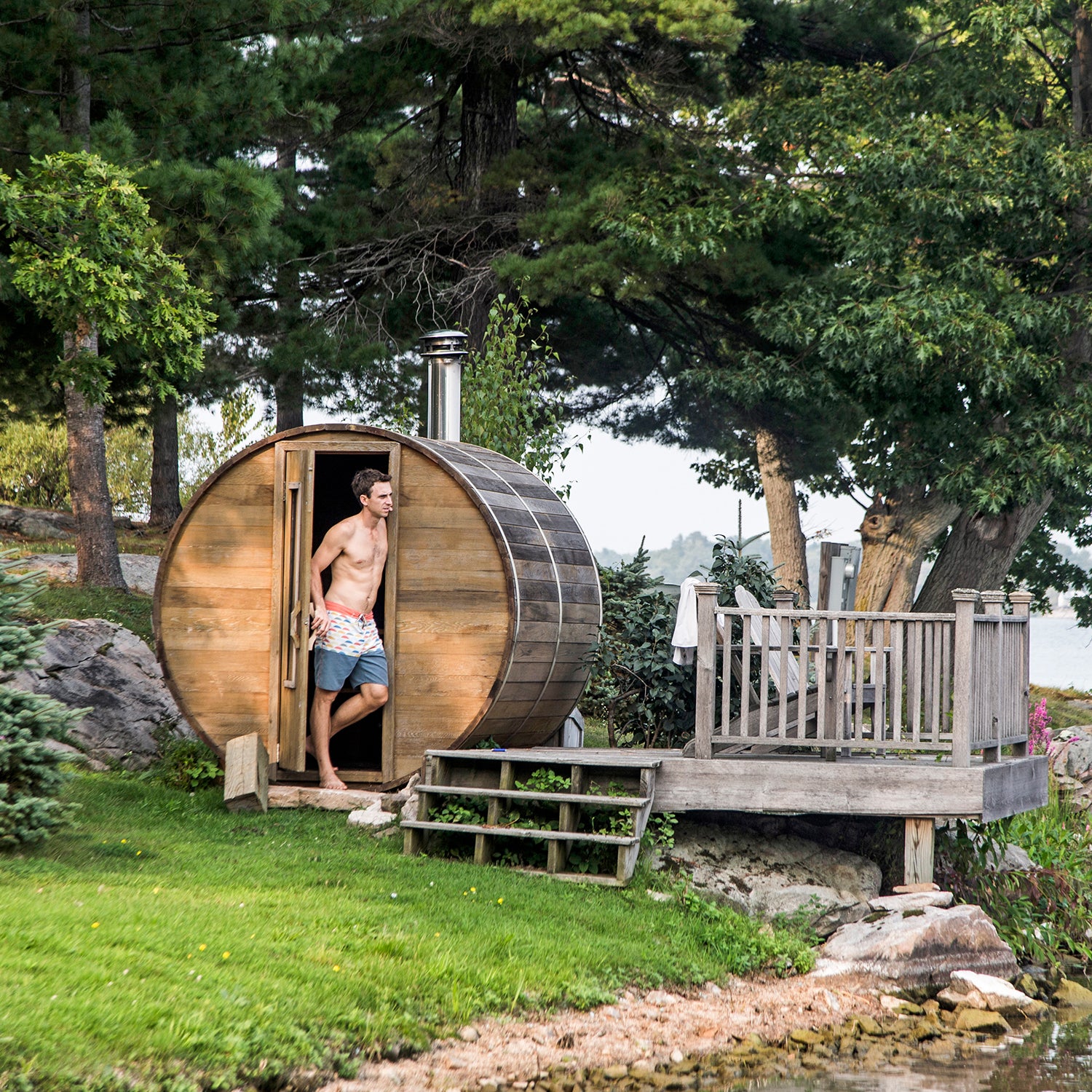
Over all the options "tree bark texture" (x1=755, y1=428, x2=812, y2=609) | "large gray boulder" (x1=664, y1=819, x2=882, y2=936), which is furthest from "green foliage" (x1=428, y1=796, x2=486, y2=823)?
"tree bark texture" (x1=755, y1=428, x2=812, y2=609)

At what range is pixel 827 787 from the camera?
7875 mm

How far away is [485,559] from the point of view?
350 inches

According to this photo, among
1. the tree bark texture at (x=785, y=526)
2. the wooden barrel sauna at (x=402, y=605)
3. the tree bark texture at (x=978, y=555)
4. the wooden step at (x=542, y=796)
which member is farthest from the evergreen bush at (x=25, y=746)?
the tree bark texture at (x=785, y=526)

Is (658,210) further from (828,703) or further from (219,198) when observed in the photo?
(828,703)

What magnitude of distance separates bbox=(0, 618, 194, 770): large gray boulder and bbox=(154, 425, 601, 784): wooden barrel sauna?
139cm

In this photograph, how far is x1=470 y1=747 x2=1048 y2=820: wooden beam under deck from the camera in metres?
7.76

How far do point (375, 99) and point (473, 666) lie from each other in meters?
10.2

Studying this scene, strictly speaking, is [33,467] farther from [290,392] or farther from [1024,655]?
[1024,655]

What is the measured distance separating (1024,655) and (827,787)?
1.95m

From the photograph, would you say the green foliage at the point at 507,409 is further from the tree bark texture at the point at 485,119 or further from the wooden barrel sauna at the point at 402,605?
the tree bark texture at the point at 485,119

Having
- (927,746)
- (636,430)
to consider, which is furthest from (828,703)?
(636,430)

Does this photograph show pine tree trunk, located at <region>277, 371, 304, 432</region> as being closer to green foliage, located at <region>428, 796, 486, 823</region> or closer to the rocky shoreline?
green foliage, located at <region>428, 796, 486, 823</region>

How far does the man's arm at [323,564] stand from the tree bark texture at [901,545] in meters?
9.91

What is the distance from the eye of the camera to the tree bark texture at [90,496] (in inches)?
554
